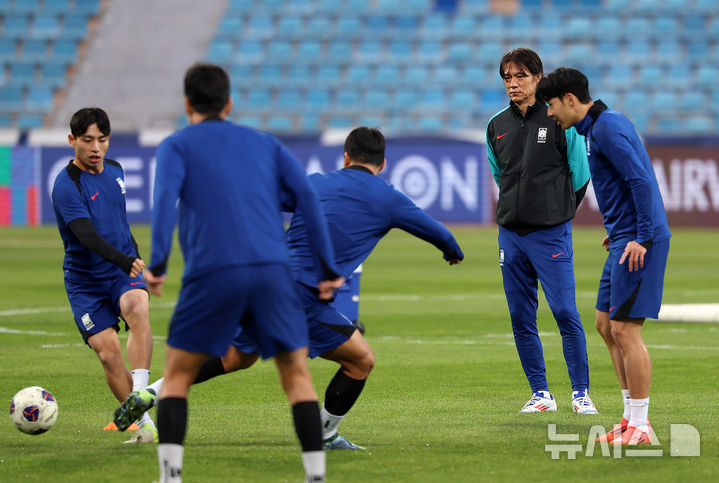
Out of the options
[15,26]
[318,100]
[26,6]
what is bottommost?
[318,100]

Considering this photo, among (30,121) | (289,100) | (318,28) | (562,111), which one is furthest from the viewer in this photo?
(318,28)

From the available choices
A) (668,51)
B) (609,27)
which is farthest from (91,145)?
(609,27)

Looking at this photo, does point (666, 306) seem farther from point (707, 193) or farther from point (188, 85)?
point (707, 193)

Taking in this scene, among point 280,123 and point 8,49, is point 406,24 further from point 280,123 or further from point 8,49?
point 8,49

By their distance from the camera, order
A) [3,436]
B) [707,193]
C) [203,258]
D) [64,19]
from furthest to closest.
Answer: [64,19], [707,193], [3,436], [203,258]

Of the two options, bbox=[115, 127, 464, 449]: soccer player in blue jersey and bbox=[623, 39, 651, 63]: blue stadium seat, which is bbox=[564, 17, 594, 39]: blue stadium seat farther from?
bbox=[115, 127, 464, 449]: soccer player in blue jersey

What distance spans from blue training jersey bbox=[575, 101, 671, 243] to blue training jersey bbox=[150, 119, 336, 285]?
2294 mm

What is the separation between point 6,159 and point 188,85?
26.0 metres

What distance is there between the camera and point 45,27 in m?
38.8

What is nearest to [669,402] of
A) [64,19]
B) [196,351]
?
[196,351]

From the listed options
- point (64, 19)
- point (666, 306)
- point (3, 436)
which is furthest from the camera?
point (64, 19)

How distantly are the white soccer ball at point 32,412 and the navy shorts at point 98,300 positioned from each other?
1.85ft

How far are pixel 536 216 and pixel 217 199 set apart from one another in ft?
11.6

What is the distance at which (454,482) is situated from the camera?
225 inches
